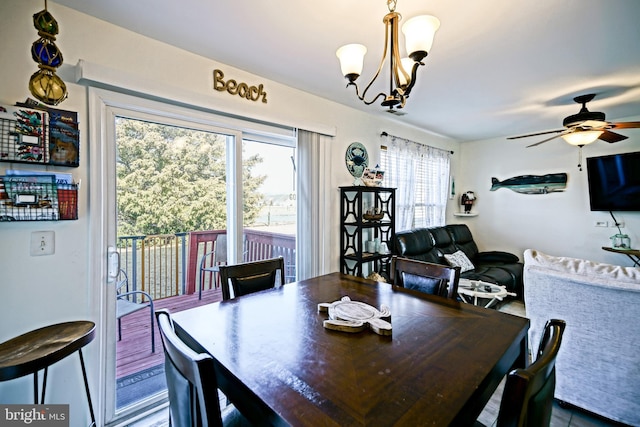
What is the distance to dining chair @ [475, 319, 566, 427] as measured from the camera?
0.64 m

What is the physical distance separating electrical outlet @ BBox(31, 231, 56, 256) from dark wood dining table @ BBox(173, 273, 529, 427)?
35.9 inches

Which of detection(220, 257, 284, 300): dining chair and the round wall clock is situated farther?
the round wall clock

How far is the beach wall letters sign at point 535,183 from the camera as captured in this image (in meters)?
4.31

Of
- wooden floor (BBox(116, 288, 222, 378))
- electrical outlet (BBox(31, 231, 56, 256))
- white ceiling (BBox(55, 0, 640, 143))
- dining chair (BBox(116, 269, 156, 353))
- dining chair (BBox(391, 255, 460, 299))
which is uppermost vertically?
white ceiling (BBox(55, 0, 640, 143))

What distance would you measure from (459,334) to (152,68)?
2.36 meters

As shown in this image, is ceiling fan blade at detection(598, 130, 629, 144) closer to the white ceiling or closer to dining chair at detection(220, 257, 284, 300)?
the white ceiling

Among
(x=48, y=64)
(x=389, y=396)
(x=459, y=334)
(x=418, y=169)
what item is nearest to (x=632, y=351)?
(x=459, y=334)

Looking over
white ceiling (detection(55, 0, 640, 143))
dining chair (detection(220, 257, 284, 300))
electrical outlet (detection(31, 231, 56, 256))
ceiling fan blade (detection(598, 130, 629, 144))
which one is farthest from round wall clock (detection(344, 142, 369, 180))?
electrical outlet (detection(31, 231, 56, 256))

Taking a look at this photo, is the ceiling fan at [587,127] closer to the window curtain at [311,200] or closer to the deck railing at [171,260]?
the window curtain at [311,200]

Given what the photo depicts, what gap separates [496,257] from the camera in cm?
461

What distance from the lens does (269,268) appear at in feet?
6.70

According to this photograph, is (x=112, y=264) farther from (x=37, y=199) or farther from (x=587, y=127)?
(x=587, y=127)

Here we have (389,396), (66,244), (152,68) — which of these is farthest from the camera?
(152,68)

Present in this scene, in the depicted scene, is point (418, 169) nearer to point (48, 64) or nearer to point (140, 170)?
point (140, 170)
